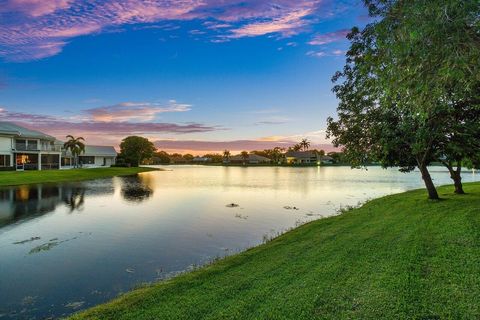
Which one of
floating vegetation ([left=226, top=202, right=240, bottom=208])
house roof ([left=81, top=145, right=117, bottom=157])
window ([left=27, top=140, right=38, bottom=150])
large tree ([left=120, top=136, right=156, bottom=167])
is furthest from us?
large tree ([left=120, top=136, right=156, bottom=167])

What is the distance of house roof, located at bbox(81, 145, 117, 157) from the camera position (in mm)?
88162

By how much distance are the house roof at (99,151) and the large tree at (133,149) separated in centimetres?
744

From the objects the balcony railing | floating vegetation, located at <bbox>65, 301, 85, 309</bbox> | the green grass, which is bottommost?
floating vegetation, located at <bbox>65, 301, 85, 309</bbox>

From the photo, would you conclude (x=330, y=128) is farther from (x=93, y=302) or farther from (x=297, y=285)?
(x=93, y=302)

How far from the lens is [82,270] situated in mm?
11273

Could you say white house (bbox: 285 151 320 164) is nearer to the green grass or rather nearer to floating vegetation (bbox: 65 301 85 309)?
the green grass

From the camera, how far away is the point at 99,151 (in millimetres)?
91625

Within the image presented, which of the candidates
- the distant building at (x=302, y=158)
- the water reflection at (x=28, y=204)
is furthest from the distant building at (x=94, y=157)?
the distant building at (x=302, y=158)

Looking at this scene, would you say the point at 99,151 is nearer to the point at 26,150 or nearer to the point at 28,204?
the point at 26,150

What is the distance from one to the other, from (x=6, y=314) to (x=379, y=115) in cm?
1985

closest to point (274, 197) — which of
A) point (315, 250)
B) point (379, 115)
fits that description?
point (379, 115)

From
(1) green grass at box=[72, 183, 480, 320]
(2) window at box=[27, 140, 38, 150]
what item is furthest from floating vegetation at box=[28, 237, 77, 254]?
(2) window at box=[27, 140, 38, 150]

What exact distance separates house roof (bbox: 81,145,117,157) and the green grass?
86.6m

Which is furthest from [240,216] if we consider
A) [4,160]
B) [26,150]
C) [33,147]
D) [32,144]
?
[32,144]
